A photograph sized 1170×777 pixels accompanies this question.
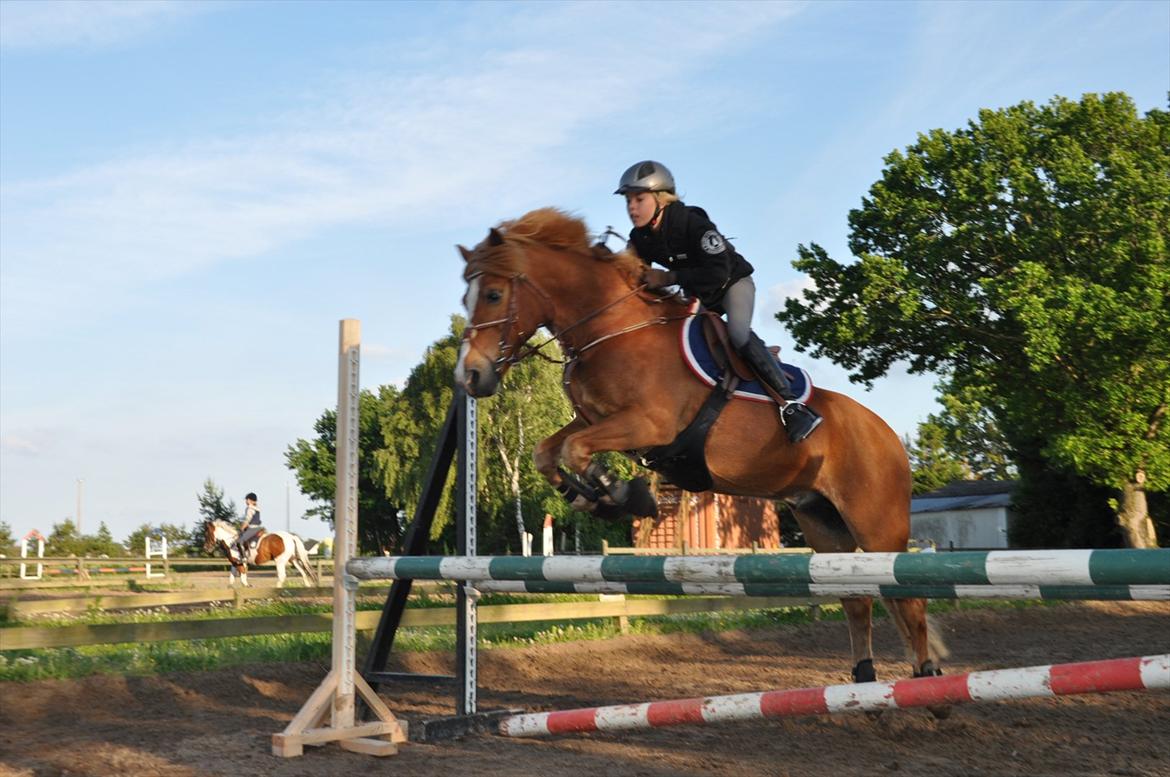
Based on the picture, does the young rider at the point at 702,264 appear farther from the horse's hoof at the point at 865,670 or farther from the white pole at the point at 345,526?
the white pole at the point at 345,526

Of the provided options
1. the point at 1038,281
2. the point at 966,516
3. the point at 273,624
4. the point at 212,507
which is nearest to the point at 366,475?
the point at 212,507

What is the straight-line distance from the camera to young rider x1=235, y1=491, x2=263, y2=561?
64.3 ft

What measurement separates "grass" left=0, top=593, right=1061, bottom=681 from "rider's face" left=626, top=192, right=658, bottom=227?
4.77 metres

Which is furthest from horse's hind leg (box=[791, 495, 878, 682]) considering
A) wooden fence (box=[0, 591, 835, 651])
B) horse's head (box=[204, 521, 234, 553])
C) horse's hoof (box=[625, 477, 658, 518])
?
horse's head (box=[204, 521, 234, 553])

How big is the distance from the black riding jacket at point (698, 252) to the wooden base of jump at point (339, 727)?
2.56 m

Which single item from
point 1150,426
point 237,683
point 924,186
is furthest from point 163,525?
point 237,683

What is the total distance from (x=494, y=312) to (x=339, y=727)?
7.29 ft

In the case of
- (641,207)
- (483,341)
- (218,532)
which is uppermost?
(641,207)

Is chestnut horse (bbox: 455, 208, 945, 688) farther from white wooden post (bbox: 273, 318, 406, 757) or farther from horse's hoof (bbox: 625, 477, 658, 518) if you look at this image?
white wooden post (bbox: 273, 318, 406, 757)

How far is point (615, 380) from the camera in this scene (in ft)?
15.0

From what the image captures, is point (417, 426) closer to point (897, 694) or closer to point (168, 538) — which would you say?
point (168, 538)

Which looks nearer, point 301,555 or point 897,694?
point 897,694

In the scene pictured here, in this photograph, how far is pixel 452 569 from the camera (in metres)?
4.64

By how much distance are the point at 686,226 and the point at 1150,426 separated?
19.6 m
